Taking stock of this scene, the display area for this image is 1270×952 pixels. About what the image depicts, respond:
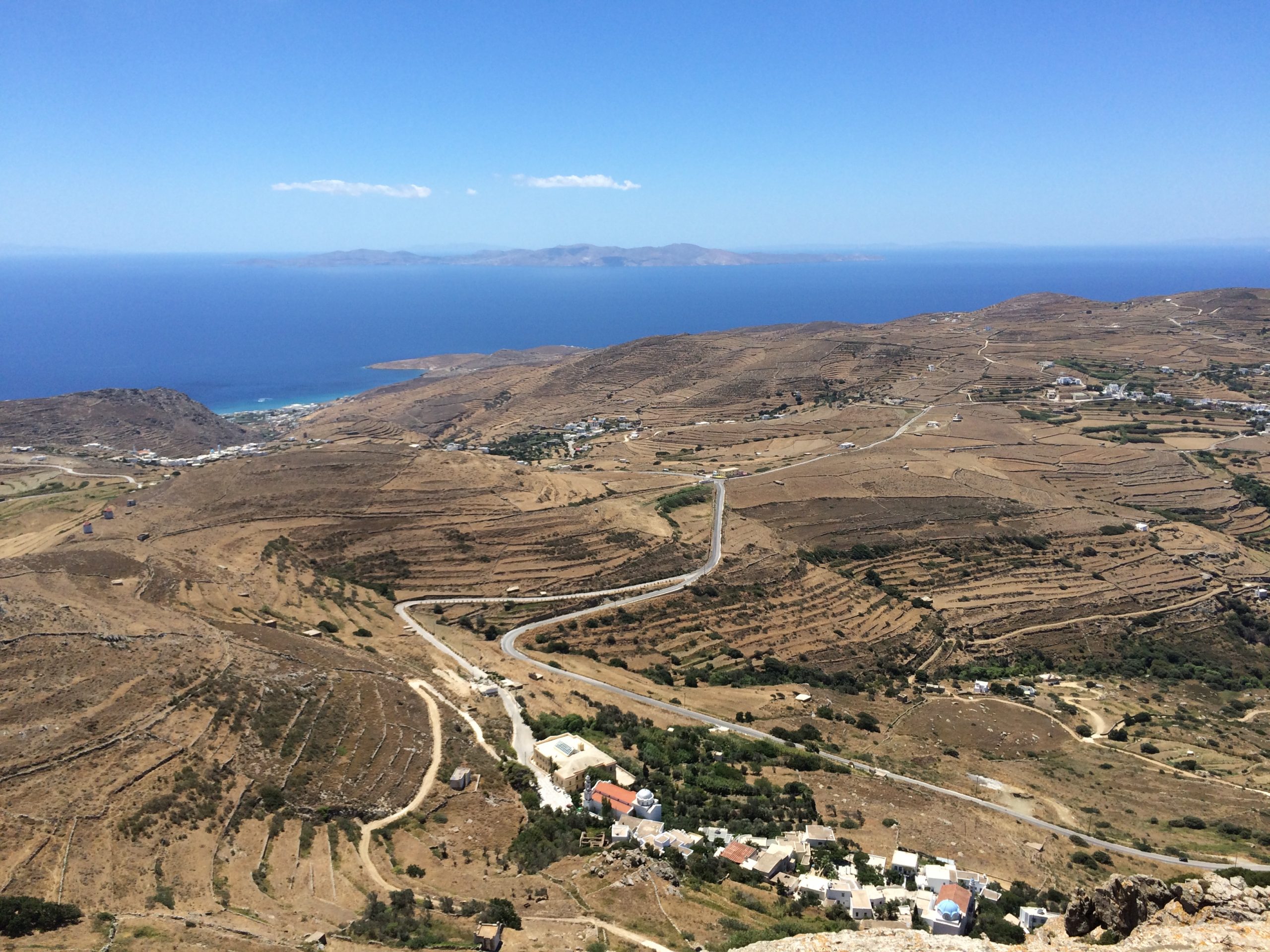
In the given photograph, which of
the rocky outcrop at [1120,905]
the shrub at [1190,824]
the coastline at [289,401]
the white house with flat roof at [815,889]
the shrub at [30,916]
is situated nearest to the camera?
the rocky outcrop at [1120,905]

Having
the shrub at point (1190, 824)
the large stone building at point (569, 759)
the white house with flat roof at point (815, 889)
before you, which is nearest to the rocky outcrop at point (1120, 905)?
the white house with flat roof at point (815, 889)

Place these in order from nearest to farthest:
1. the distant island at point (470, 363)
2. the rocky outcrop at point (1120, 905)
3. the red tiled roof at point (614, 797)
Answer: the rocky outcrop at point (1120, 905)
the red tiled roof at point (614, 797)
the distant island at point (470, 363)

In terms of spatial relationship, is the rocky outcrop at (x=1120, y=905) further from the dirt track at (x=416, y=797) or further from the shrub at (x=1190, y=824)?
the shrub at (x=1190, y=824)

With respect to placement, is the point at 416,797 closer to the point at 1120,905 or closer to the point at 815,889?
the point at 815,889

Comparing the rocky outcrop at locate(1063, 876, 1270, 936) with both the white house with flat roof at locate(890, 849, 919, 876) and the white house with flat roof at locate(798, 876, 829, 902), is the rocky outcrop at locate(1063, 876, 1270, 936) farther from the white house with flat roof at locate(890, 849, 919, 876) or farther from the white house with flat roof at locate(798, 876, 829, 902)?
the white house with flat roof at locate(890, 849, 919, 876)

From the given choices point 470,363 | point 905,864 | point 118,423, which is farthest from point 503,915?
point 470,363

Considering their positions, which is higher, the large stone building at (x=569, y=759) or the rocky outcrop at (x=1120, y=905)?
the rocky outcrop at (x=1120, y=905)

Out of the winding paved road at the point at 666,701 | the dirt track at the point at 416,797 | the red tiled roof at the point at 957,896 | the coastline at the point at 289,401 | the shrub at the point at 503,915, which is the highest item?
the coastline at the point at 289,401
